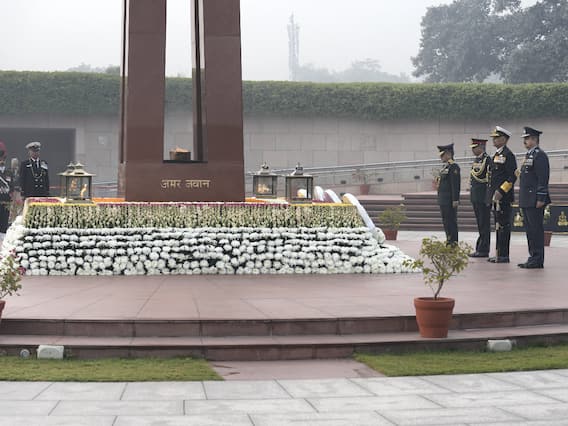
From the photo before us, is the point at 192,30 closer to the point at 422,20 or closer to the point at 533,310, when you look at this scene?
the point at 533,310

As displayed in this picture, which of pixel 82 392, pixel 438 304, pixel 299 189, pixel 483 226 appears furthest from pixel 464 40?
pixel 82 392

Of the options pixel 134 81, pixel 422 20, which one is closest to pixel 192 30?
pixel 134 81

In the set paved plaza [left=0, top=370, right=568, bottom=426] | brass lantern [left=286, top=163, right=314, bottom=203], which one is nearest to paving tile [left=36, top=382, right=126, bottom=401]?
paved plaza [left=0, top=370, right=568, bottom=426]

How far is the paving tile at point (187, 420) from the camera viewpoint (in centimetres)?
432

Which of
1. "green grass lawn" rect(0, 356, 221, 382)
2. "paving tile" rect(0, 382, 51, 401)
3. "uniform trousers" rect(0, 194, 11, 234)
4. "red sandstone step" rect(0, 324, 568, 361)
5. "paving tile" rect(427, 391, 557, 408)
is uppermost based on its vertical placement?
"uniform trousers" rect(0, 194, 11, 234)

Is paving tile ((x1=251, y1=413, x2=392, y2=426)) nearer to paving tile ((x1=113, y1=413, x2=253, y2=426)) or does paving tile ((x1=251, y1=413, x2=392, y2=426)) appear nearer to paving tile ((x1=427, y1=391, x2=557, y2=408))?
paving tile ((x1=113, y1=413, x2=253, y2=426))

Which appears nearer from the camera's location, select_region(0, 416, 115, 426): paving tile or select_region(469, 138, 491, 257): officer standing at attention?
select_region(0, 416, 115, 426): paving tile

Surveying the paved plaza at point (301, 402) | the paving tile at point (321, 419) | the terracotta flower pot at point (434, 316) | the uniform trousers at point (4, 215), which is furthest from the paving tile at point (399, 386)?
the uniform trousers at point (4, 215)

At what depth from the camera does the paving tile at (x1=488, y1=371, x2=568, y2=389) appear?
527 cm

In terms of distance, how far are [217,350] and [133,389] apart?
3.40 feet

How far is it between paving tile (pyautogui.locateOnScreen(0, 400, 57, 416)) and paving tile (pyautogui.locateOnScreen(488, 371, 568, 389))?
2.67m

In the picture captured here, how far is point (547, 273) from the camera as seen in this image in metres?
10.1

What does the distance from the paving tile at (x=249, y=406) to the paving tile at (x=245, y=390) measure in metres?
0.11

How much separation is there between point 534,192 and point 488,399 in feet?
20.4
